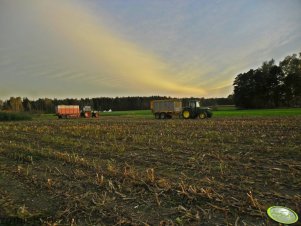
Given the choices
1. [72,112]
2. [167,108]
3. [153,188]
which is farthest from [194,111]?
[153,188]

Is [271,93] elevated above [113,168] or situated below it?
above

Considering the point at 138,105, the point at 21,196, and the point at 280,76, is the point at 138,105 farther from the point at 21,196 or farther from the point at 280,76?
the point at 21,196

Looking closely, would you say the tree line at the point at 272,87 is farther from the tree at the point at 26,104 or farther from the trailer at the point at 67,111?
the tree at the point at 26,104

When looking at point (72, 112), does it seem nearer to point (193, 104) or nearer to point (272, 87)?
point (193, 104)

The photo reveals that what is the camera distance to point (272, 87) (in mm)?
71625

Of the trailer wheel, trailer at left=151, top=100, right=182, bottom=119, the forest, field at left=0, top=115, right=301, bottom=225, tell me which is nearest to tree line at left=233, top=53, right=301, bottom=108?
the forest

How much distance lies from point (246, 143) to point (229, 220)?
24.5 ft

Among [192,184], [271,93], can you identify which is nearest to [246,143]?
[192,184]

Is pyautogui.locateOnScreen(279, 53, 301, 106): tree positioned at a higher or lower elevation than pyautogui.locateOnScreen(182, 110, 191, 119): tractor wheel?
higher

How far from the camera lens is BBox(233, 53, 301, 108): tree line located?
70000 mm

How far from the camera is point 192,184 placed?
5645 millimetres

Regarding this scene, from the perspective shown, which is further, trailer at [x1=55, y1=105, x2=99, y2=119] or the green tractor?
trailer at [x1=55, y1=105, x2=99, y2=119]

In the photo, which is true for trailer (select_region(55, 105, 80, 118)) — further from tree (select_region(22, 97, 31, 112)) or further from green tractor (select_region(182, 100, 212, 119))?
tree (select_region(22, 97, 31, 112))

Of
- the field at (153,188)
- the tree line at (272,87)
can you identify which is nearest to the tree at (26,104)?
the tree line at (272,87)
